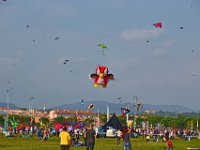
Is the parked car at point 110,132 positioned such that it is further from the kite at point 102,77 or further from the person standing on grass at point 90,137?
the person standing on grass at point 90,137

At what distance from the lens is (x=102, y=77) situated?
43.5m

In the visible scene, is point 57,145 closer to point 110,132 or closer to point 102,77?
point 102,77

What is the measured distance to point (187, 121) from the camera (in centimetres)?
16812

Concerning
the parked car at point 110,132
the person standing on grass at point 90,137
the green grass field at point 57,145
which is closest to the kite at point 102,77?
the green grass field at point 57,145

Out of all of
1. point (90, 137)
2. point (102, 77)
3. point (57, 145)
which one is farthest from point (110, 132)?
point (90, 137)

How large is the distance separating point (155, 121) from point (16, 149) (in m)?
136

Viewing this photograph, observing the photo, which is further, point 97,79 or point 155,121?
point 155,121

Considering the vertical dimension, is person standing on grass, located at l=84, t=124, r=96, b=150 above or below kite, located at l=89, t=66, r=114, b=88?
below

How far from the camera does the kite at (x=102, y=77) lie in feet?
143

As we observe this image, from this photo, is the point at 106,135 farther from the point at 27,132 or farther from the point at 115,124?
the point at 27,132

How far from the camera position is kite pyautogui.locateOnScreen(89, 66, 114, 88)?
143ft

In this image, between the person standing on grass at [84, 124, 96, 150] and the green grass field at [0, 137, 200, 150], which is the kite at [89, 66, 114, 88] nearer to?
the green grass field at [0, 137, 200, 150]

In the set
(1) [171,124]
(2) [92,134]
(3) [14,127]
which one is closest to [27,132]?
(3) [14,127]

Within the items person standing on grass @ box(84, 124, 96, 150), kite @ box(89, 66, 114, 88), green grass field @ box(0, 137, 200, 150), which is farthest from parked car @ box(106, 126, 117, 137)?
person standing on grass @ box(84, 124, 96, 150)
